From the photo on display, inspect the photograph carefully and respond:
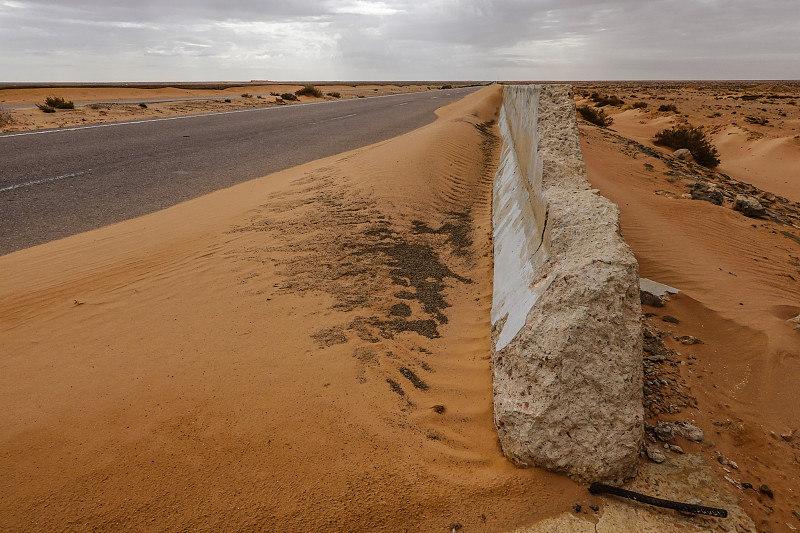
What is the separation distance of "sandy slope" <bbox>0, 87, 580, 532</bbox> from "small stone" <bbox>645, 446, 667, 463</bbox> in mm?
542

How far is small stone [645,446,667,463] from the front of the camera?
2576mm

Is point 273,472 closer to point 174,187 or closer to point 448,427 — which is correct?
point 448,427

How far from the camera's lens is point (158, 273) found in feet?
16.0

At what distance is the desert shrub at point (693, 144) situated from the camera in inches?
546

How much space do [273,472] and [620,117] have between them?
1183 inches

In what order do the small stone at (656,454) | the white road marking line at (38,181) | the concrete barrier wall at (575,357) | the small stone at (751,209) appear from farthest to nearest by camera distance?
the small stone at (751,209), the white road marking line at (38,181), the small stone at (656,454), the concrete barrier wall at (575,357)

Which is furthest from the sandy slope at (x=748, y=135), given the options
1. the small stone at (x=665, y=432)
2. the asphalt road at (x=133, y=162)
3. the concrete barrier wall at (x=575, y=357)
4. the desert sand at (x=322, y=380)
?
the small stone at (x=665, y=432)

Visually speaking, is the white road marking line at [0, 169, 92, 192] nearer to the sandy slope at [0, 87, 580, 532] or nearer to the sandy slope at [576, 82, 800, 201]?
the sandy slope at [0, 87, 580, 532]

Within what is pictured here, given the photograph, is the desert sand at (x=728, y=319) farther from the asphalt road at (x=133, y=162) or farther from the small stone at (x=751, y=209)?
the asphalt road at (x=133, y=162)

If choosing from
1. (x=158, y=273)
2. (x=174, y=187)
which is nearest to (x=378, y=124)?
(x=174, y=187)

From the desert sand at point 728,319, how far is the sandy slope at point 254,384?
109 cm

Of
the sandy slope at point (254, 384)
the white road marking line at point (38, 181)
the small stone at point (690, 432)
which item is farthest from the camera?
the white road marking line at point (38, 181)

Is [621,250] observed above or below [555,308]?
above

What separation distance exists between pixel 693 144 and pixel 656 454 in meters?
15.2
